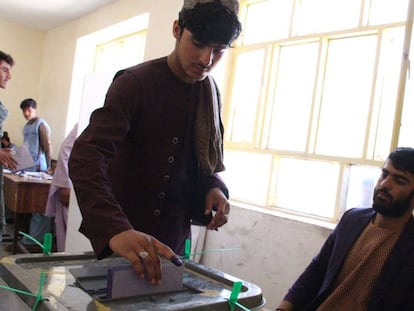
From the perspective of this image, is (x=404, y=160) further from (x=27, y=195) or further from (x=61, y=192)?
(x=27, y=195)

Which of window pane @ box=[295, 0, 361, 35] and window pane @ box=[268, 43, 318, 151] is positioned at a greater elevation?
window pane @ box=[295, 0, 361, 35]

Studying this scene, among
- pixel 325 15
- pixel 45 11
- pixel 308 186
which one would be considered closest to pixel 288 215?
pixel 308 186

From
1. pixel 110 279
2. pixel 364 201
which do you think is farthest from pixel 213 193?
pixel 364 201

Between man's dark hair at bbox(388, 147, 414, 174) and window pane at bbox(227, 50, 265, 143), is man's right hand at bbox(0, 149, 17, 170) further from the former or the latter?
man's dark hair at bbox(388, 147, 414, 174)

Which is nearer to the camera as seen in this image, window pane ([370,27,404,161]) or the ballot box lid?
the ballot box lid

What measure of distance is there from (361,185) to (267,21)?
1.59m

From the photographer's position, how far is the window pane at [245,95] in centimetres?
341

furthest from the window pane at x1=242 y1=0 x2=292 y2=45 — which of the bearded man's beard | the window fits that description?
the bearded man's beard

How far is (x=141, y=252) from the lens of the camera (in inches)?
28.6

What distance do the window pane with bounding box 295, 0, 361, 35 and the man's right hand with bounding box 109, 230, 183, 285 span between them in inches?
99.3

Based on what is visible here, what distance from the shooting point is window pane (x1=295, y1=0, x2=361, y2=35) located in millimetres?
2824

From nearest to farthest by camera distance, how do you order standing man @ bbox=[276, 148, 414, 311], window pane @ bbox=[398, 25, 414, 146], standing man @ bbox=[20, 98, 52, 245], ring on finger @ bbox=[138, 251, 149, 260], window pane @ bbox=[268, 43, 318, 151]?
ring on finger @ bbox=[138, 251, 149, 260] < standing man @ bbox=[276, 148, 414, 311] < window pane @ bbox=[398, 25, 414, 146] < window pane @ bbox=[268, 43, 318, 151] < standing man @ bbox=[20, 98, 52, 245]

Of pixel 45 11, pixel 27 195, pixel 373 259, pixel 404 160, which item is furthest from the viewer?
pixel 45 11

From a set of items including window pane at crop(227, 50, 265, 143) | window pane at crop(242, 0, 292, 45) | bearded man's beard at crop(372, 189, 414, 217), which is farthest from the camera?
window pane at crop(227, 50, 265, 143)
